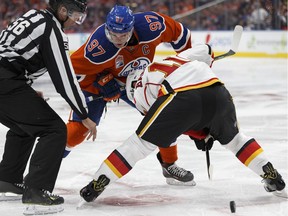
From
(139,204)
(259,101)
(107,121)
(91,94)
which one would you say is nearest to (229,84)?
(259,101)

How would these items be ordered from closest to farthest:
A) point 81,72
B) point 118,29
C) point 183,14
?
point 118,29 < point 81,72 < point 183,14

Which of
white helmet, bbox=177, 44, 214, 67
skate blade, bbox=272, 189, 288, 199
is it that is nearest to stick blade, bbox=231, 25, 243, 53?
white helmet, bbox=177, 44, 214, 67

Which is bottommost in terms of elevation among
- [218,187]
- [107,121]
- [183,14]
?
[183,14]

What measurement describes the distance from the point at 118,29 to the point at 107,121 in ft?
7.70

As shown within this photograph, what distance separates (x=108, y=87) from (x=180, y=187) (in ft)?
2.18

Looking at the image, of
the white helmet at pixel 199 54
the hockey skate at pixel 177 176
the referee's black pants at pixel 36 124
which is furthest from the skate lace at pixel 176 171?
the referee's black pants at pixel 36 124

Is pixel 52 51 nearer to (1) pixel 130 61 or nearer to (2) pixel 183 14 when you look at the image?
(1) pixel 130 61

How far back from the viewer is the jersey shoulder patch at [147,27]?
3.42 m

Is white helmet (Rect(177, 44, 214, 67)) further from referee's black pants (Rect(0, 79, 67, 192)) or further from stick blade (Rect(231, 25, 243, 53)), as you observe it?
referee's black pants (Rect(0, 79, 67, 192))

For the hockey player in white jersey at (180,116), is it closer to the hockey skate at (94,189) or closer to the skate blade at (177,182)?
the hockey skate at (94,189)

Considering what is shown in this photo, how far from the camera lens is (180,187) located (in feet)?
10.8

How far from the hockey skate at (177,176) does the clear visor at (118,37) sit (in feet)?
2.33

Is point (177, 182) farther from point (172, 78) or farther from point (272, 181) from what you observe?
point (172, 78)

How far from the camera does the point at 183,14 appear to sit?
12766mm
